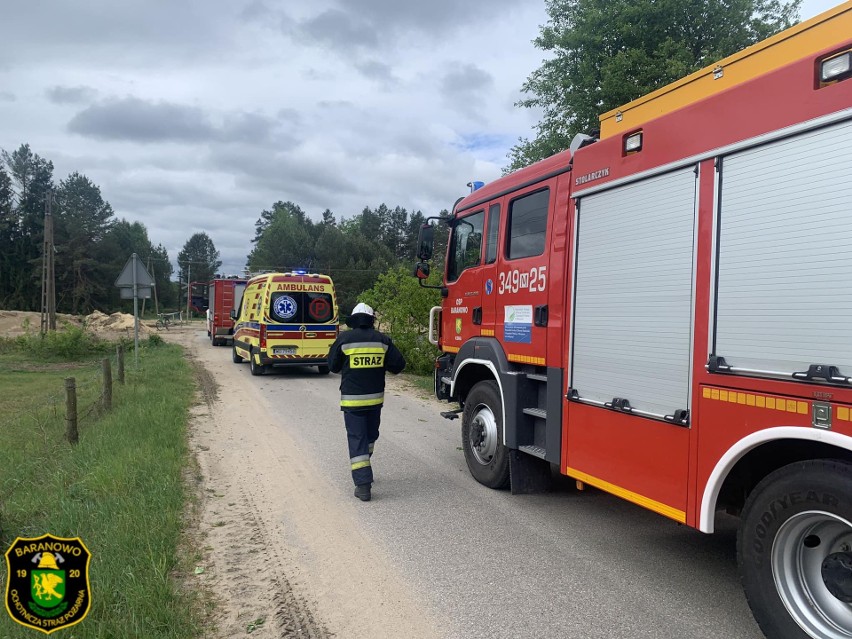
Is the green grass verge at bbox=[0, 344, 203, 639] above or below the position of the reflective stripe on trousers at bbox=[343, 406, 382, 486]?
below

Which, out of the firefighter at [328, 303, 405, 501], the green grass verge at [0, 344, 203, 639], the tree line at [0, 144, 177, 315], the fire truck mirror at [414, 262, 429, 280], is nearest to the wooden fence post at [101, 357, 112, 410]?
the green grass verge at [0, 344, 203, 639]

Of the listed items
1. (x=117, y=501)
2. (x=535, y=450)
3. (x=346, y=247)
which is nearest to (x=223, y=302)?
(x=117, y=501)

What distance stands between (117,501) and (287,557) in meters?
1.67

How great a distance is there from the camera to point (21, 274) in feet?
217

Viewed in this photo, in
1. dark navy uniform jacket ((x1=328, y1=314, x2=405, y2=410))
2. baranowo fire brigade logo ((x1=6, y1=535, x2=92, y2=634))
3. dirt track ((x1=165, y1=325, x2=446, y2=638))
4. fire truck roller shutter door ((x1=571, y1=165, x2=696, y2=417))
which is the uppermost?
fire truck roller shutter door ((x1=571, y1=165, x2=696, y2=417))

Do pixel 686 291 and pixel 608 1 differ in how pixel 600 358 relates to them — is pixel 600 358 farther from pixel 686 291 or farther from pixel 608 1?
pixel 608 1

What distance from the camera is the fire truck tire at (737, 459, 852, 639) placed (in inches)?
104

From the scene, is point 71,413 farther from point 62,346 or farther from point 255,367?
point 62,346

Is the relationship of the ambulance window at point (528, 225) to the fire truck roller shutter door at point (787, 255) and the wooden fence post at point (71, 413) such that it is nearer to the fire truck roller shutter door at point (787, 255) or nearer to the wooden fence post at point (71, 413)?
the fire truck roller shutter door at point (787, 255)

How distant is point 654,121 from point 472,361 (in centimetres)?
287

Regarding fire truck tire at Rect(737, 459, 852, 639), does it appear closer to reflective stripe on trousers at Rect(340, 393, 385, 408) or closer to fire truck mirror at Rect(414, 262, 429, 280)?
reflective stripe on trousers at Rect(340, 393, 385, 408)

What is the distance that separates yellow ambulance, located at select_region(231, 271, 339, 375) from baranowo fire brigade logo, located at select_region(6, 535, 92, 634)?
12554mm

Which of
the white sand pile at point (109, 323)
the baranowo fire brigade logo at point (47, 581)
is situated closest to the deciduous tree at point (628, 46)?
the baranowo fire brigade logo at point (47, 581)

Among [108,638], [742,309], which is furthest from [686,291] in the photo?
[108,638]
